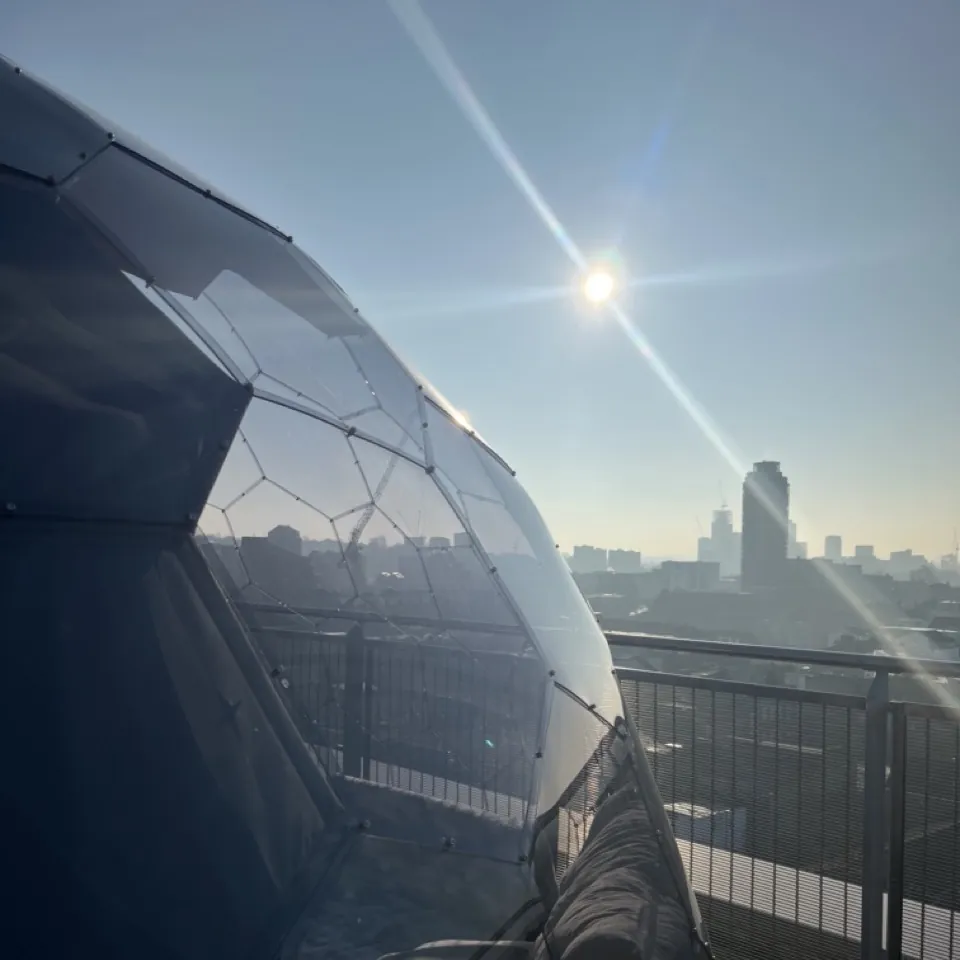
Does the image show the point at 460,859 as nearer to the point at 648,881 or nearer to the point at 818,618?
the point at 648,881

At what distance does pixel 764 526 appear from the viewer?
3719 cm

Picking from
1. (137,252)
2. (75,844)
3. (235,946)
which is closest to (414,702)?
(235,946)

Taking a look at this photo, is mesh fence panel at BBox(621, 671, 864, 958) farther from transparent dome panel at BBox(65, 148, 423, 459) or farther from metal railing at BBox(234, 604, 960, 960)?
transparent dome panel at BBox(65, 148, 423, 459)

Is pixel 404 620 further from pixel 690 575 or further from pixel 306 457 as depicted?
pixel 690 575

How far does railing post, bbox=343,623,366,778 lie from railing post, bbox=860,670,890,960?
295cm

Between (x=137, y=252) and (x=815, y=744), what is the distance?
406 centimetres

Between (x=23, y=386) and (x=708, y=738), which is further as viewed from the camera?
(x=708, y=738)

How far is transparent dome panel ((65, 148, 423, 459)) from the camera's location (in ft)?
7.12

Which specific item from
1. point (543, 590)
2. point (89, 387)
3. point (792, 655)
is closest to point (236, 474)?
point (89, 387)

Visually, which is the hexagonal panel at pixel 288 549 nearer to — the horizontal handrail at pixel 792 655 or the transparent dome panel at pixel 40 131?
the transparent dome panel at pixel 40 131

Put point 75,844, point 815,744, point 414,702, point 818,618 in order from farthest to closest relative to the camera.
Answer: point 818,618, point 815,744, point 414,702, point 75,844

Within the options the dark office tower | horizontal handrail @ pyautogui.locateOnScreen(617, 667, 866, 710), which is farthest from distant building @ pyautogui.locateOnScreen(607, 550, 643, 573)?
horizontal handrail @ pyautogui.locateOnScreen(617, 667, 866, 710)

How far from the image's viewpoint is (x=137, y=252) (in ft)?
7.00

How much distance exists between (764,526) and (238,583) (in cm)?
3756
